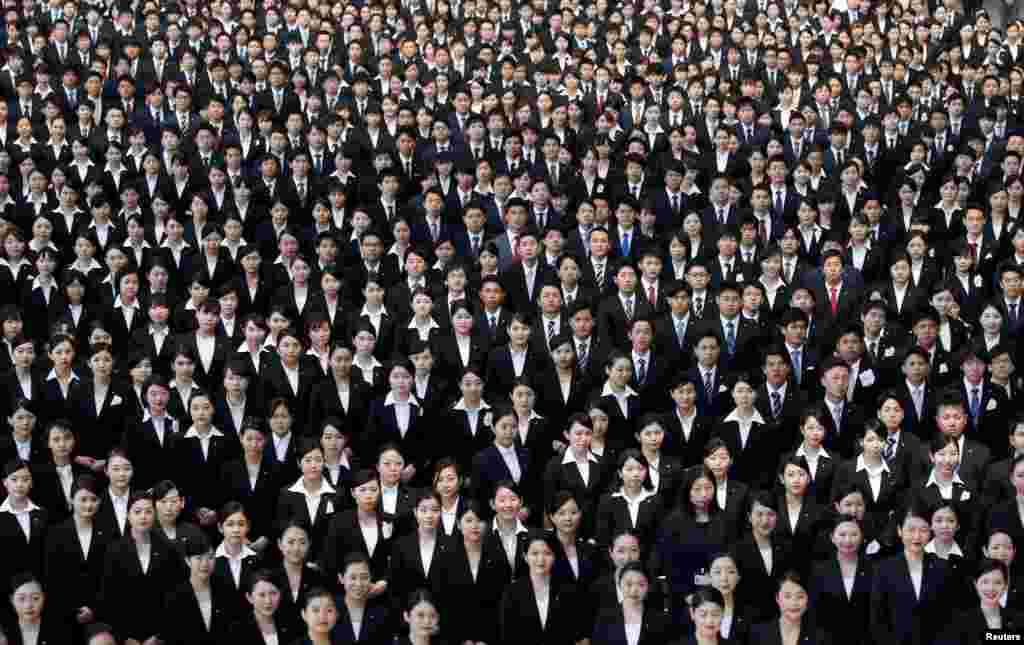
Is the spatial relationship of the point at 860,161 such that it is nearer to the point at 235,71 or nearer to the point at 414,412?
the point at 414,412

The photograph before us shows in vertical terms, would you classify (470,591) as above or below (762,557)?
below

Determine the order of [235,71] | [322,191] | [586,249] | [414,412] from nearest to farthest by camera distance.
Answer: [414,412] < [586,249] < [322,191] < [235,71]

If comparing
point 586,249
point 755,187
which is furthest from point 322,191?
point 755,187

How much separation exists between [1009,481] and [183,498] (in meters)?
5.13

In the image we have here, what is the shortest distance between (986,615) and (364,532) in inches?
139

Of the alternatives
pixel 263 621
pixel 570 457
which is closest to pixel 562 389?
pixel 570 457

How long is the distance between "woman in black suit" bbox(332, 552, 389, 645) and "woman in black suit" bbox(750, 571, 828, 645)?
2.00 meters

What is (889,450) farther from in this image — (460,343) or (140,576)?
(140,576)

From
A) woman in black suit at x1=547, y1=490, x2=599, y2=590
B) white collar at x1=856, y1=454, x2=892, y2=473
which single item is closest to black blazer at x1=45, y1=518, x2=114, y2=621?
woman in black suit at x1=547, y1=490, x2=599, y2=590

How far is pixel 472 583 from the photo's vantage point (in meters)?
8.12

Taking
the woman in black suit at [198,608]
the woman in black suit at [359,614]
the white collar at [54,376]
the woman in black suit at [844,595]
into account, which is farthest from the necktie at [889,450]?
the white collar at [54,376]

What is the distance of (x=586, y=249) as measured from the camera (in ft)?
39.6

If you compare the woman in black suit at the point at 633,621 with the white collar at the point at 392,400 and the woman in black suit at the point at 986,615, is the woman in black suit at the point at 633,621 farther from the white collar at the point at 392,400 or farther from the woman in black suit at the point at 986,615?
the white collar at the point at 392,400

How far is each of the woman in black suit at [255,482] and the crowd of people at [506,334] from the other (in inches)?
1.0
